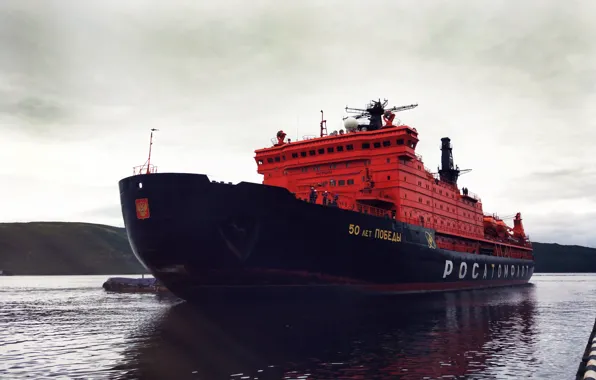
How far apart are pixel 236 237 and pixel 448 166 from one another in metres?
42.0

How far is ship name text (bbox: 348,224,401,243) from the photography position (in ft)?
94.7

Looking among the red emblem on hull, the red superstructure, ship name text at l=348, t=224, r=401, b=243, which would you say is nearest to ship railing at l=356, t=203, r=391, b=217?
the red superstructure

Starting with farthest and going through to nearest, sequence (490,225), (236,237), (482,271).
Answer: (490,225), (482,271), (236,237)

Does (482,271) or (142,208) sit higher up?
(142,208)

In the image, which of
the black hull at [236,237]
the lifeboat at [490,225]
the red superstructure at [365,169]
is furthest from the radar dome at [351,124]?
the lifeboat at [490,225]

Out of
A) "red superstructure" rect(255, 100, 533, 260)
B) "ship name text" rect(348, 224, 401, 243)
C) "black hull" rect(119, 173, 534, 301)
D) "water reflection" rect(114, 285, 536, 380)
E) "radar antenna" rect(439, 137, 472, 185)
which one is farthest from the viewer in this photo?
"radar antenna" rect(439, 137, 472, 185)

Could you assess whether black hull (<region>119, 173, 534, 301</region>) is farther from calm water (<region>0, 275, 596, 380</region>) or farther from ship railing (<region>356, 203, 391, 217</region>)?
ship railing (<region>356, 203, 391, 217</region>)

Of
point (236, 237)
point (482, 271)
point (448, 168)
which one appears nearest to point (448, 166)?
point (448, 168)

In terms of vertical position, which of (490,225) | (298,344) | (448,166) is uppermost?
(448,166)

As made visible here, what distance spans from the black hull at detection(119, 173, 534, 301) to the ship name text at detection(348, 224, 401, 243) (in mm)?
124

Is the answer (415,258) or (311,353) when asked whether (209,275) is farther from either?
(415,258)

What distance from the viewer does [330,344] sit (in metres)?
16.6

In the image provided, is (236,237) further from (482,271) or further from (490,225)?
(490,225)

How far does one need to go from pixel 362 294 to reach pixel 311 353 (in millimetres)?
16153
